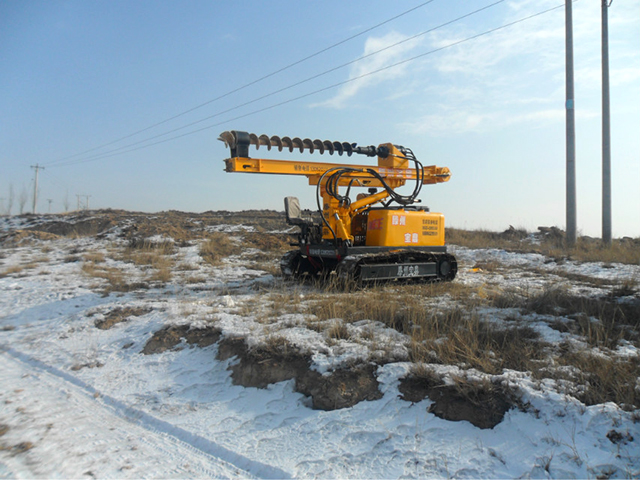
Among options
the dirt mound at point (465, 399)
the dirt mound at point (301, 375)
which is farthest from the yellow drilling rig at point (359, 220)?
the dirt mound at point (465, 399)

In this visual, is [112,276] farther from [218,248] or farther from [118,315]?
[218,248]

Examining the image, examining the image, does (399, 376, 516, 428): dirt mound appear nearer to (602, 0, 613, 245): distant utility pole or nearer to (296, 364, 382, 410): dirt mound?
(296, 364, 382, 410): dirt mound

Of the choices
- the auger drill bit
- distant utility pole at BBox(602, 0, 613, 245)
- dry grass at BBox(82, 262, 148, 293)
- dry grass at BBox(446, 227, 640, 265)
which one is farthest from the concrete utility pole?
dry grass at BBox(82, 262, 148, 293)

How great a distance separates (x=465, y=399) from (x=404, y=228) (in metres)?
6.67

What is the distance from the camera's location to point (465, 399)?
3527mm

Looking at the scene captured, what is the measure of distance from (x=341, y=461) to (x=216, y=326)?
310cm

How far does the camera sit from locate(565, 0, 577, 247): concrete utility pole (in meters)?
16.4

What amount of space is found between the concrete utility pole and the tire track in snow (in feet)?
56.2

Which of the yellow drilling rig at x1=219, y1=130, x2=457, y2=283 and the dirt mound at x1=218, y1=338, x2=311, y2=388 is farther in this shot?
the yellow drilling rig at x1=219, y1=130, x2=457, y2=283

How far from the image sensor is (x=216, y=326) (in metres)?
5.70

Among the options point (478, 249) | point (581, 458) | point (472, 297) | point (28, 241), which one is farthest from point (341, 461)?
point (28, 241)

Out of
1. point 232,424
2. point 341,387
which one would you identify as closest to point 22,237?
point 232,424

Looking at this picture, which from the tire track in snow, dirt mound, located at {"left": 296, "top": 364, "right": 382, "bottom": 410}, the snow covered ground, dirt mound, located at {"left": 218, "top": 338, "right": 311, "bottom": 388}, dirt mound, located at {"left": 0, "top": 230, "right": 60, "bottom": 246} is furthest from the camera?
dirt mound, located at {"left": 0, "top": 230, "right": 60, "bottom": 246}

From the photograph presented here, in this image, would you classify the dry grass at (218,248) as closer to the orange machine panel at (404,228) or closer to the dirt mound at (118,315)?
the orange machine panel at (404,228)
